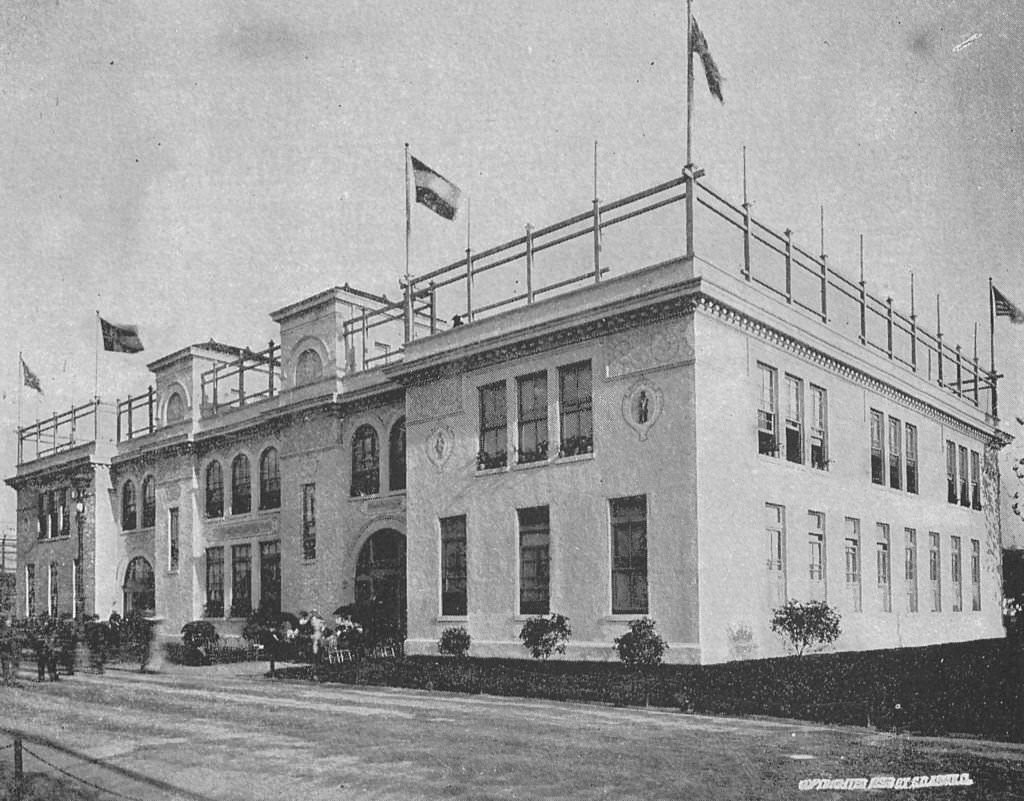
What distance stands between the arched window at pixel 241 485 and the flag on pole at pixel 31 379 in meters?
6.84

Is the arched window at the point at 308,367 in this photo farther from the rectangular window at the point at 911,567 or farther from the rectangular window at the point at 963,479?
the rectangular window at the point at 963,479

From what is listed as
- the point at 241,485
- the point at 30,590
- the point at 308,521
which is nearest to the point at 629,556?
the point at 308,521

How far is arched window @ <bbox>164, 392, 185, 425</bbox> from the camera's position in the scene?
1585 inches

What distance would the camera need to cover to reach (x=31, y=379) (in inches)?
1388

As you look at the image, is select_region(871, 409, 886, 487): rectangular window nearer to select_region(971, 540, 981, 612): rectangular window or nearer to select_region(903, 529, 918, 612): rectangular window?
select_region(903, 529, 918, 612): rectangular window

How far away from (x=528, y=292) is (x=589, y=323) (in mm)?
2736

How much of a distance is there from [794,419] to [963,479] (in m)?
12.1

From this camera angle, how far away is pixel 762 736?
551 inches

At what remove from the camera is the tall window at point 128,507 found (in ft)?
141

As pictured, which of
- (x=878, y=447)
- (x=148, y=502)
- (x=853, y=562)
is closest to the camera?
(x=853, y=562)

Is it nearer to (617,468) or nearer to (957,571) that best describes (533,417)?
(617,468)

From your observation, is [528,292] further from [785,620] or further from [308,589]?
[308,589]

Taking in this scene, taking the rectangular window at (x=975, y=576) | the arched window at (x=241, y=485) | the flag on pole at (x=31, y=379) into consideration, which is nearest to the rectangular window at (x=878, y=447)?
the rectangular window at (x=975, y=576)

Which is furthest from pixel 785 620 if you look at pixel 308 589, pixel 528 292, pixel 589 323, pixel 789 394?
pixel 308 589
